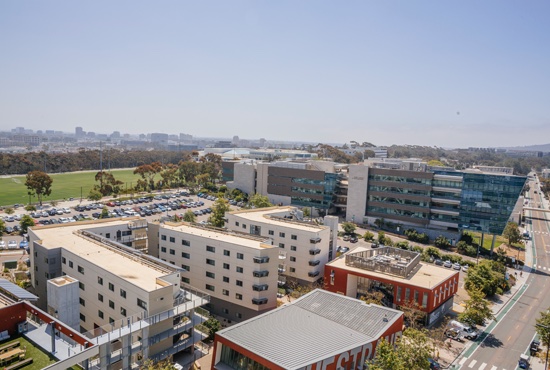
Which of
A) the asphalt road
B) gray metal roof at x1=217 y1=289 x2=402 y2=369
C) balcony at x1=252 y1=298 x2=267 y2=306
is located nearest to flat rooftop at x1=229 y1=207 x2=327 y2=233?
balcony at x1=252 y1=298 x2=267 y2=306

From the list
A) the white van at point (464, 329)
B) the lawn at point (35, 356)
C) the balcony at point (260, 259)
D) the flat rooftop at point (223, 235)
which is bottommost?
the white van at point (464, 329)

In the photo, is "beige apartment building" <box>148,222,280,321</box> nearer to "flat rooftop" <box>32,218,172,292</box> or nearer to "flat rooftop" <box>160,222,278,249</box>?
"flat rooftop" <box>160,222,278,249</box>

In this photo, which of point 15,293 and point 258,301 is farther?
point 258,301

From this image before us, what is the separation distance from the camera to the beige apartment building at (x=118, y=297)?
61.3 feet

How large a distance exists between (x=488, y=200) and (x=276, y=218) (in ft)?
109

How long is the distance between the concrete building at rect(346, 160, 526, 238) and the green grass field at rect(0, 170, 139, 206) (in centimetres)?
5429

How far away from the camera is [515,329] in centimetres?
3120

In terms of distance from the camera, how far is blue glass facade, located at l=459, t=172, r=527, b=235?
52.4 metres

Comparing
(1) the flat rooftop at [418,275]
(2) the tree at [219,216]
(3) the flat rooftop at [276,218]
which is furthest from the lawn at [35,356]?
(2) the tree at [219,216]

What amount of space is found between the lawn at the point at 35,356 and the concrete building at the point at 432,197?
2168 inches

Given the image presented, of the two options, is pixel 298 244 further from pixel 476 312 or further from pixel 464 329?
pixel 476 312

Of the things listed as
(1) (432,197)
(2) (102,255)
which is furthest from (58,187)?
(1) (432,197)

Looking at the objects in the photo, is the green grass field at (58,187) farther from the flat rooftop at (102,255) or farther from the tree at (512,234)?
the tree at (512,234)

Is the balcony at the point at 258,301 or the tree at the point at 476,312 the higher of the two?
the balcony at the point at 258,301
